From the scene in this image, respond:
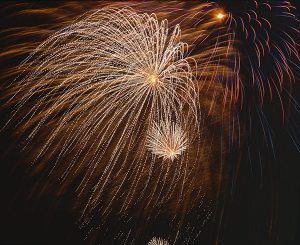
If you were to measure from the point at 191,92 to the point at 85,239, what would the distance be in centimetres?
252

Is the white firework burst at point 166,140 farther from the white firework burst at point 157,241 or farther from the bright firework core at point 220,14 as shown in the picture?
the bright firework core at point 220,14

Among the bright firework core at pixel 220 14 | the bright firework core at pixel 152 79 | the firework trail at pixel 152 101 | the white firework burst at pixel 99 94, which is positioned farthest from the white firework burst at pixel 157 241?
the bright firework core at pixel 220 14

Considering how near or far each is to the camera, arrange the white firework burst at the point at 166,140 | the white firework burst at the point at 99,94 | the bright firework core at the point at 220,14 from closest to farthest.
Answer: the white firework burst at the point at 99,94
the white firework burst at the point at 166,140
the bright firework core at the point at 220,14

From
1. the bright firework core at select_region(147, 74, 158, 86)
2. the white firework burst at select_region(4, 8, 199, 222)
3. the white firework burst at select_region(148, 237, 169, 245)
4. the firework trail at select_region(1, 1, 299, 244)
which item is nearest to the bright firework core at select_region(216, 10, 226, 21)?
the firework trail at select_region(1, 1, 299, 244)

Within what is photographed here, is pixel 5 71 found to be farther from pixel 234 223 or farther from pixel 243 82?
pixel 234 223

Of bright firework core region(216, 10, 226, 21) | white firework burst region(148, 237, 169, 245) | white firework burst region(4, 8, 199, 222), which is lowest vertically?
white firework burst region(148, 237, 169, 245)

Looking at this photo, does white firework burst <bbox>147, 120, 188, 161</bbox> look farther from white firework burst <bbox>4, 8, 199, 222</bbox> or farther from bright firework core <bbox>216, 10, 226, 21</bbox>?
bright firework core <bbox>216, 10, 226, 21</bbox>

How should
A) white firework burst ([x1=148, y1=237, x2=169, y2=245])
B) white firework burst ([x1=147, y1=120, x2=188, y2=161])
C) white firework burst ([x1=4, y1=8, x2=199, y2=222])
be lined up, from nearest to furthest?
white firework burst ([x1=4, y1=8, x2=199, y2=222]) → white firework burst ([x1=147, y1=120, x2=188, y2=161]) → white firework burst ([x1=148, y1=237, x2=169, y2=245])

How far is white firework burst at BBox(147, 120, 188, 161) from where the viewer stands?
5.57 m

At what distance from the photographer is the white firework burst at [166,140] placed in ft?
18.3

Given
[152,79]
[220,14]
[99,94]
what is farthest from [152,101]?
[220,14]

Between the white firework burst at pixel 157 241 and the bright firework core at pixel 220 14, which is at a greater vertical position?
the bright firework core at pixel 220 14

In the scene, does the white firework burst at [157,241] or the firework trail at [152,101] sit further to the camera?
the white firework burst at [157,241]

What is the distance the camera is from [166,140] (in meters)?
5.63
